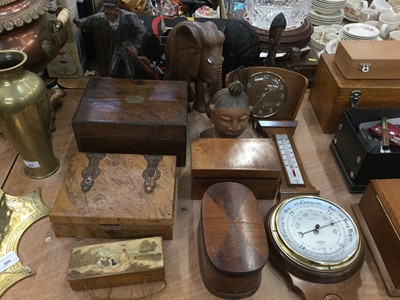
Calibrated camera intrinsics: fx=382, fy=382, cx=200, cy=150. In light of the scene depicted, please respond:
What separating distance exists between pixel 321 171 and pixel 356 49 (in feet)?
1.10

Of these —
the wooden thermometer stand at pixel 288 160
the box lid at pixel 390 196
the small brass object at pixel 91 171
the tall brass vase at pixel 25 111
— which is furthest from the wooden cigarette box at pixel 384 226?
the tall brass vase at pixel 25 111

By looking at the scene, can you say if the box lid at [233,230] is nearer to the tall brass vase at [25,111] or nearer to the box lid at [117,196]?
the box lid at [117,196]

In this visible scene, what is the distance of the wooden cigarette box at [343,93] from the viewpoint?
986 millimetres

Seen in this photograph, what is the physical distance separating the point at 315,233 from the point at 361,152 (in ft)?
0.81

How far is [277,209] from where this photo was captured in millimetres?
774

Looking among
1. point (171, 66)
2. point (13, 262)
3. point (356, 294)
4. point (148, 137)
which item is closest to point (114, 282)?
point (13, 262)

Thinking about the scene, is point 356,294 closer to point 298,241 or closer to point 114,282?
point 298,241

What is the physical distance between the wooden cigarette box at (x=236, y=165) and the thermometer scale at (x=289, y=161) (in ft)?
0.16

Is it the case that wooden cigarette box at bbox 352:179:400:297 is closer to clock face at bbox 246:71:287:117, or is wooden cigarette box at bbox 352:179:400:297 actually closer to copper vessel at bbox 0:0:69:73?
clock face at bbox 246:71:287:117

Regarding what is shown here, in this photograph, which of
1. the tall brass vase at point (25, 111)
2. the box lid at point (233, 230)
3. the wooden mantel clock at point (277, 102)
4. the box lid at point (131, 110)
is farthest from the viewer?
the wooden mantel clock at point (277, 102)

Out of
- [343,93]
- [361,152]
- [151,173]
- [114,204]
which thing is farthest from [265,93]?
[114,204]

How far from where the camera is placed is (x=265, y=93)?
1.04m

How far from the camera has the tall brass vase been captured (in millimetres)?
751

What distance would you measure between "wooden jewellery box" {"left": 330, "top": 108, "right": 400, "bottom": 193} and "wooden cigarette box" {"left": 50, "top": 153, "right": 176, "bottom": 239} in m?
0.43
